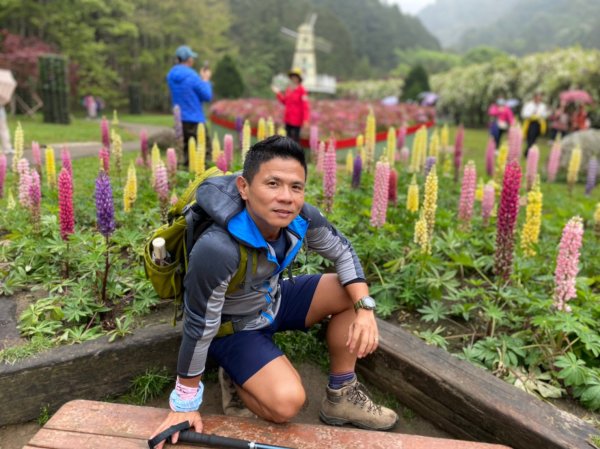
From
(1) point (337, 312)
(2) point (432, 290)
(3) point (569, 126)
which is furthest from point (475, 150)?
(1) point (337, 312)

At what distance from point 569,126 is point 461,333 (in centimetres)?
1546

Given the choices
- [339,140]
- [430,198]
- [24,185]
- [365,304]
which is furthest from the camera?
[339,140]

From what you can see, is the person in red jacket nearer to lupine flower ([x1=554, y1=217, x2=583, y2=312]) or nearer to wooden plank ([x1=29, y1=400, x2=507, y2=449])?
lupine flower ([x1=554, y1=217, x2=583, y2=312])

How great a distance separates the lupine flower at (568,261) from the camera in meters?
2.89

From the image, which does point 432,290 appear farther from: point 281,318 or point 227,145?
point 227,145

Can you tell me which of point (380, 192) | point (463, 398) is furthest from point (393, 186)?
point (463, 398)

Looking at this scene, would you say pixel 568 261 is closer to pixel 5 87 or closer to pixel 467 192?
pixel 467 192

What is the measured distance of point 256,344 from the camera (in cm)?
241

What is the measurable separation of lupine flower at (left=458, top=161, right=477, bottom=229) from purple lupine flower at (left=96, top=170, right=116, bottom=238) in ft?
9.34

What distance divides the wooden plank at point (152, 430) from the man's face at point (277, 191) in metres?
0.96

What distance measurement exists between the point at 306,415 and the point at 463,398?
34.8 inches

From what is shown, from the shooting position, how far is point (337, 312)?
2.73 m

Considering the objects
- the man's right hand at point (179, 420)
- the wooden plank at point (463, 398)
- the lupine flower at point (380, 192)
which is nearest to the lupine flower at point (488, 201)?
the lupine flower at point (380, 192)

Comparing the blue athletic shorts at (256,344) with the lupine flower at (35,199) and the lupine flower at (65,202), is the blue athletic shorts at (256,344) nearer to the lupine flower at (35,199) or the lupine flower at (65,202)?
the lupine flower at (65,202)
